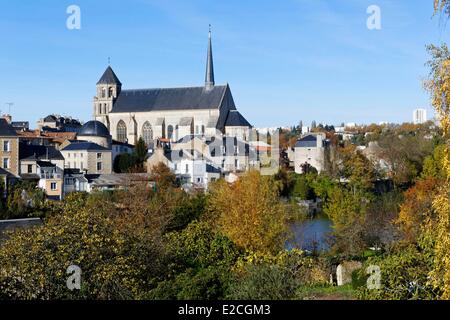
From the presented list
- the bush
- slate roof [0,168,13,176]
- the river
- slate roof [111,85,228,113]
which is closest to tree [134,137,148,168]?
slate roof [111,85,228,113]

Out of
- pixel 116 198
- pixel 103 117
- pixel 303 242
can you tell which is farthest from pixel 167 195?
pixel 103 117

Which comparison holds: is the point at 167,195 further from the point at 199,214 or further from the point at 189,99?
the point at 189,99

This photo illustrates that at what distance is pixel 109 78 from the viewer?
7194cm

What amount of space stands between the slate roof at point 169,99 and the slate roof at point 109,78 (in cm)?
191

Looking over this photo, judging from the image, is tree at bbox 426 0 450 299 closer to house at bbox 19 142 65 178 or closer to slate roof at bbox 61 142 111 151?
house at bbox 19 142 65 178

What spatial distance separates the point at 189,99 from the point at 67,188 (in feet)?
89.0

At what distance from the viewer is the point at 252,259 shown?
14.2 m

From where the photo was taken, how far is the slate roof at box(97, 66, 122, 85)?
7169 cm

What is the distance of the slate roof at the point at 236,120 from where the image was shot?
6313 cm

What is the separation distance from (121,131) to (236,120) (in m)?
14.5

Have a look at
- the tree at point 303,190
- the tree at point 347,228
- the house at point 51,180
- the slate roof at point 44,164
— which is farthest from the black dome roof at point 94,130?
the tree at point 347,228

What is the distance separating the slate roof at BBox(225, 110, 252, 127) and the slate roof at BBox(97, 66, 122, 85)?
1592 cm

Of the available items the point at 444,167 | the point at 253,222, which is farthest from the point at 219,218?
the point at 444,167

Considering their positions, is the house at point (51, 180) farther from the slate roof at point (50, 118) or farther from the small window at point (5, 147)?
the slate roof at point (50, 118)
